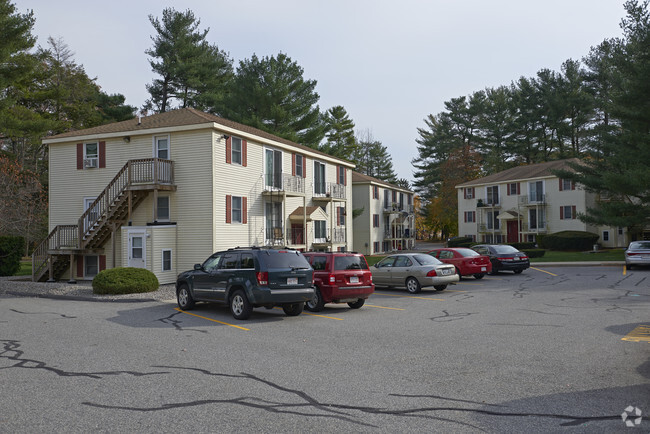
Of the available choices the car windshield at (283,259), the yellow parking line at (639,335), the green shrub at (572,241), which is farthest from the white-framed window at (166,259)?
the green shrub at (572,241)

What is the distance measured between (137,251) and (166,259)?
1323mm

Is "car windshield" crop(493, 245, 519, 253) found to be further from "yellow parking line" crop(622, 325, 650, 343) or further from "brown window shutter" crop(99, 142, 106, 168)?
"brown window shutter" crop(99, 142, 106, 168)

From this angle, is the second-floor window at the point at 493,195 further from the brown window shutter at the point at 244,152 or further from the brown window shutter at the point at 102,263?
the brown window shutter at the point at 102,263

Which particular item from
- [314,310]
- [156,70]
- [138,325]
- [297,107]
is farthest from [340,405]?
[156,70]

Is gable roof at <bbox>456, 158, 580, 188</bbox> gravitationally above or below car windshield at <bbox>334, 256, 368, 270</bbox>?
above

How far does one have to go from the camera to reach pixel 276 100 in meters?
43.8

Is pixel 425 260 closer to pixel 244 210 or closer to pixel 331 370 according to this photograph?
pixel 244 210

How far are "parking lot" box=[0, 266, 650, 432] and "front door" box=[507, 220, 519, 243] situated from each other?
40850mm

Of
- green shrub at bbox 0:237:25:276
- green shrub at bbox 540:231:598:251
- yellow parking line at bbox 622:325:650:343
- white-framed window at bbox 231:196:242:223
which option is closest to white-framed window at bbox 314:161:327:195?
white-framed window at bbox 231:196:242:223

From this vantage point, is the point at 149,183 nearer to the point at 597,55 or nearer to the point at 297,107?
the point at 297,107

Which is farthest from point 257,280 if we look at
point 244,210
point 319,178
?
point 319,178

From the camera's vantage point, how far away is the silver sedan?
18422 millimetres

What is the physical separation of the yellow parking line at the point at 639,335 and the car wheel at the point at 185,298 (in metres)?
10.6

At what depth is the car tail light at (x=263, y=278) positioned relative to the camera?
12.8 m
